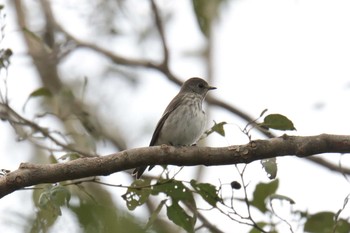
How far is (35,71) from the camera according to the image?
8.45 m

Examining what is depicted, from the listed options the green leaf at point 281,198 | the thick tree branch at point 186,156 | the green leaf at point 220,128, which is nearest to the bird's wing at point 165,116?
the green leaf at point 281,198

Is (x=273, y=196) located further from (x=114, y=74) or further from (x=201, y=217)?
(x=114, y=74)

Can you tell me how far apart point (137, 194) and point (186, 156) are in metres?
0.60

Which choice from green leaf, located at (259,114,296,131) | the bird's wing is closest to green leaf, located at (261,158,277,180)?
green leaf, located at (259,114,296,131)

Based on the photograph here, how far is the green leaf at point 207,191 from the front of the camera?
3.74 metres

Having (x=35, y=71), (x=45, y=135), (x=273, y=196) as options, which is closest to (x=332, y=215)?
(x=273, y=196)

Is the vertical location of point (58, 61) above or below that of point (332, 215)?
above

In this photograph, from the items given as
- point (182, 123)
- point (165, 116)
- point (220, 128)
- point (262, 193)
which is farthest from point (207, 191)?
point (165, 116)

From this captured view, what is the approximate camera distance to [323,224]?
4.28 metres

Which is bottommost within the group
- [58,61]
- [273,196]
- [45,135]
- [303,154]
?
[303,154]

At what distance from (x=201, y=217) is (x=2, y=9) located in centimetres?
209

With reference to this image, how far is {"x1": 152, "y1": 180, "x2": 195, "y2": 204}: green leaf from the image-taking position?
3.67 m

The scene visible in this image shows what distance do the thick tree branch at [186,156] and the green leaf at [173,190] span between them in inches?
11.3

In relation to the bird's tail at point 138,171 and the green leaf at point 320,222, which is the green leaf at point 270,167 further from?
the bird's tail at point 138,171
